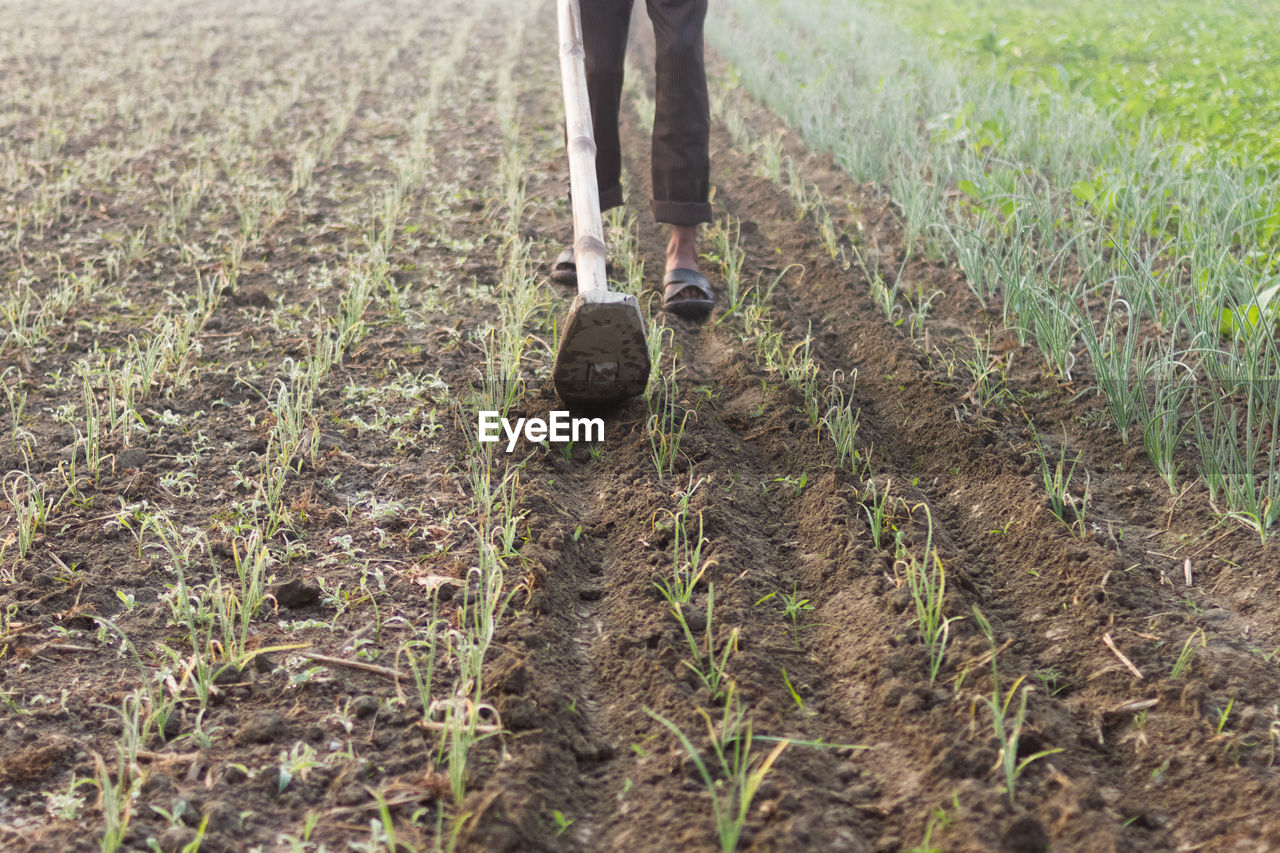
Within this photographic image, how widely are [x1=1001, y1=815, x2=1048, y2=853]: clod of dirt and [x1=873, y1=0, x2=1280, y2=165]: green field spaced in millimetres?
3004

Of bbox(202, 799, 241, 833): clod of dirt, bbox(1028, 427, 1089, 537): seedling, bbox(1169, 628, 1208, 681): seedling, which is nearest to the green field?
bbox(1028, 427, 1089, 537): seedling

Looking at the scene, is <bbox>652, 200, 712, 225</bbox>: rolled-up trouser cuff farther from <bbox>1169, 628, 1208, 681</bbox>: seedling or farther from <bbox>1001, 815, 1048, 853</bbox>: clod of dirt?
<bbox>1001, 815, 1048, 853</bbox>: clod of dirt

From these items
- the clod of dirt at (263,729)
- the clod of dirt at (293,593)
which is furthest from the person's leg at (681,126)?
the clod of dirt at (263,729)

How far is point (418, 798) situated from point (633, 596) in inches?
22.8

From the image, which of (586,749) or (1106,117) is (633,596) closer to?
(586,749)

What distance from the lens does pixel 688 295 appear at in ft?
10.0

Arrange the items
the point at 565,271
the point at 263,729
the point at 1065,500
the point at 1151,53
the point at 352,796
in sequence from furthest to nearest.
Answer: the point at 1151,53
the point at 565,271
the point at 1065,500
the point at 263,729
the point at 352,796

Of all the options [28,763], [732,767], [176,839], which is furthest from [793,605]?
[28,763]

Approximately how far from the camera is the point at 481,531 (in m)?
1.97

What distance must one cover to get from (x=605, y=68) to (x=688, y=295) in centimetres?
75

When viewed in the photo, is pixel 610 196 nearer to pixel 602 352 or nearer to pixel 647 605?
pixel 602 352

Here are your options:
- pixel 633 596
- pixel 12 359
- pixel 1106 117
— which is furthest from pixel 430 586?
pixel 1106 117

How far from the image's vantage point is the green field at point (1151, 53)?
446cm

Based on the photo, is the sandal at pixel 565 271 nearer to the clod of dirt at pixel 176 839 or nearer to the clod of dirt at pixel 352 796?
the clod of dirt at pixel 352 796
